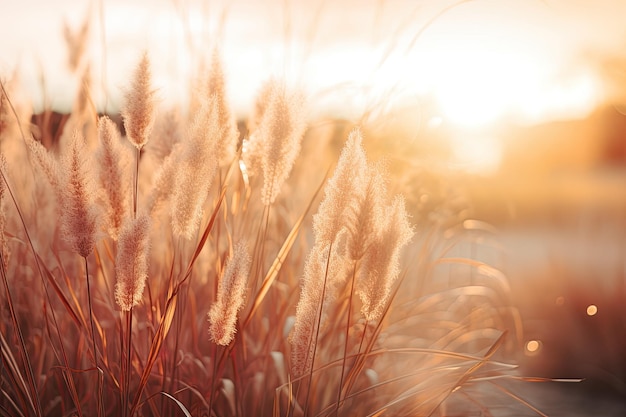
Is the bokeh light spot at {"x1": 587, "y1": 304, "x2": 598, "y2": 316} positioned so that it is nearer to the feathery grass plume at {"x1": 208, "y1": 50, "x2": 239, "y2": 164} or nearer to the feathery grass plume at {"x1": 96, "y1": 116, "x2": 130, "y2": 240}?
the feathery grass plume at {"x1": 208, "y1": 50, "x2": 239, "y2": 164}

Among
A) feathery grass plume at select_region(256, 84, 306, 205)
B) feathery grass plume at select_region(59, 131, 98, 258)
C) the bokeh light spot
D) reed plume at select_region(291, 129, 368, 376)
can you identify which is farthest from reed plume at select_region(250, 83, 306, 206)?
the bokeh light spot

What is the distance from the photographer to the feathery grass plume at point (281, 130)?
37.8 inches

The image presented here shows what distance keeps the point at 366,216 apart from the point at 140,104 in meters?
0.34

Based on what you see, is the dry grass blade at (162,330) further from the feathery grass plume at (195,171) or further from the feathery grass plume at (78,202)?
the feathery grass plume at (78,202)

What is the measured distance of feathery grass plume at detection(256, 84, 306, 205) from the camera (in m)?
0.96

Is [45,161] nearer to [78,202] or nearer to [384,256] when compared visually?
[78,202]

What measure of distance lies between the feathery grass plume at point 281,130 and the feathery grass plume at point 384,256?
0.16 meters

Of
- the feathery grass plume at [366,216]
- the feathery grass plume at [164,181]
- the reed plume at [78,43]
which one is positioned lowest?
the feathery grass plume at [366,216]

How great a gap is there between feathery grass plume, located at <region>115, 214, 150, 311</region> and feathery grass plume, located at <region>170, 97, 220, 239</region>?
63 millimetres

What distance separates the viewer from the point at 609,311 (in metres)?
2.52

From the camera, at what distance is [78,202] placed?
2.90 feet

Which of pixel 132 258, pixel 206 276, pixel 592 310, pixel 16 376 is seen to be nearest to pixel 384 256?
pixel 132 258

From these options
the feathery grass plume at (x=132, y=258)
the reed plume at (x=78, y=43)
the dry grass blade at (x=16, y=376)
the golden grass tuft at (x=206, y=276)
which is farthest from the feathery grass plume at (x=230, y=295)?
the reed plume at (x=78, y=43)

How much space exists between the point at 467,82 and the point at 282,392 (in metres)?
0.96
